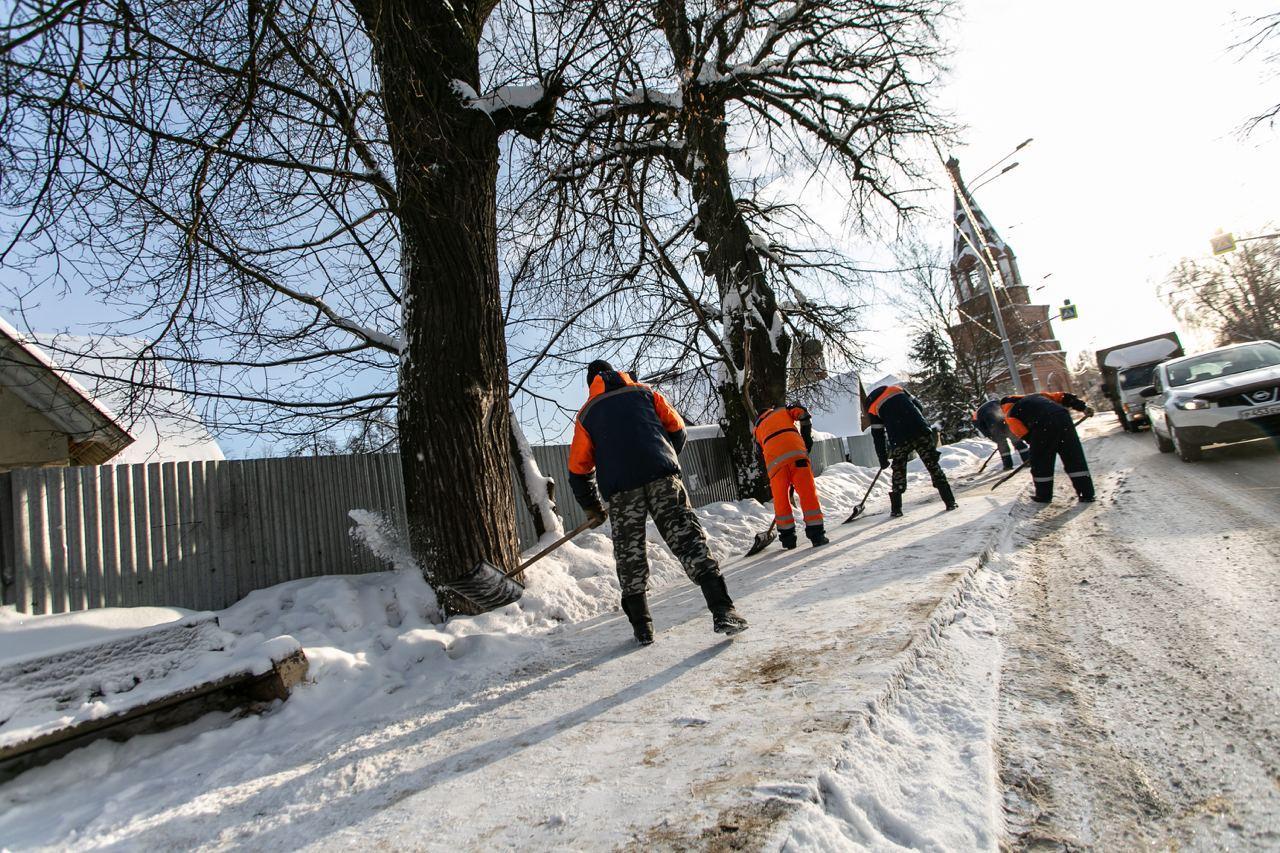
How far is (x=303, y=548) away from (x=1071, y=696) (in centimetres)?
679

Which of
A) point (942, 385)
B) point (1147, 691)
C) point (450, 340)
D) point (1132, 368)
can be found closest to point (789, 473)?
point (450, 340)

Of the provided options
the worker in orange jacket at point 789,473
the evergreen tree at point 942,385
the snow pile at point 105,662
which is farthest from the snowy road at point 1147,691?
the evergreen tree at point 942,385

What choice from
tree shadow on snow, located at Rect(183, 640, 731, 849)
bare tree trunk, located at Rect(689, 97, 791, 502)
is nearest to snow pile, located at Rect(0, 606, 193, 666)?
tree shadow on snow, located at Rect(183, 640, 731, 849)

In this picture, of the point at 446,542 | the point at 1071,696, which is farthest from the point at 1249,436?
the point at 446,542

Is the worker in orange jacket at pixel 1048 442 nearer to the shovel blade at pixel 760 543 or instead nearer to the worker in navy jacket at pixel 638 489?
the shovel blade at pixel 760 543

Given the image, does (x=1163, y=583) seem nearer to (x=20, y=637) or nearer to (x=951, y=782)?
(x=951, y=782)

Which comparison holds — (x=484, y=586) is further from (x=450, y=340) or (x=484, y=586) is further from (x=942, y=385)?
(x=942, y=385)

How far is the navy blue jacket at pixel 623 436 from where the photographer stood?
12.9 ft

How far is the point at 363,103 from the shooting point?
3.86m

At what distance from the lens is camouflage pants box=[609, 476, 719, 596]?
3.83 meters

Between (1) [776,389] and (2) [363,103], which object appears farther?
(1) [776,389]

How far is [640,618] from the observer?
153 inches

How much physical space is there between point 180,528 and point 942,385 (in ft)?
112

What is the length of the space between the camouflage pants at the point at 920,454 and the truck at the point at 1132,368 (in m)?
12.2
